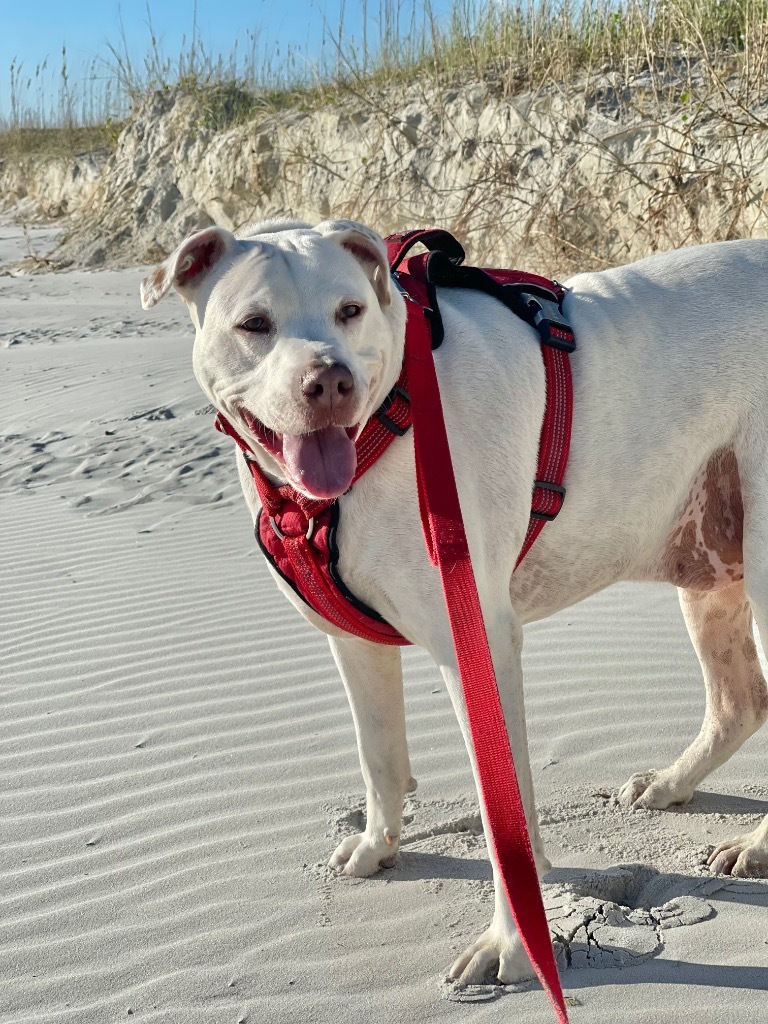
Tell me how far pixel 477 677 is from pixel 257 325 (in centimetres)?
94

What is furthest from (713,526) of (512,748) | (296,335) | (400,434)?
(296,335)

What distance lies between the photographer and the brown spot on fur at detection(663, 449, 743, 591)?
302 cm

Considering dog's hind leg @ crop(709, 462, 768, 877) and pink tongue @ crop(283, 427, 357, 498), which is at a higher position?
pink tongue @ crop(283, 427, 357, 498)

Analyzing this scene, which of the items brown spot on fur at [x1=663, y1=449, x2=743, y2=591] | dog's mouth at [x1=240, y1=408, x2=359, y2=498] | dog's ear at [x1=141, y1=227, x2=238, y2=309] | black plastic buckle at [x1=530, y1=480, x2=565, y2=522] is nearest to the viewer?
dog's mouth at [x1=240, y1=408, x2=359, y2=498]

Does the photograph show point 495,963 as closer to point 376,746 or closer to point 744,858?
Answer: point 376,746

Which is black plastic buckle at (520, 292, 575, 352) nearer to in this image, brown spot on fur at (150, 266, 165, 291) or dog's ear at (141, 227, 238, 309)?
dog's ear at (141, 227, 238, 309)

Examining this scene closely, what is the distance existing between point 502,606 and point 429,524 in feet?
1.05

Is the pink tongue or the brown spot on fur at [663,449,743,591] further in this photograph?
the brown spot on fur at [663,449,743,591]

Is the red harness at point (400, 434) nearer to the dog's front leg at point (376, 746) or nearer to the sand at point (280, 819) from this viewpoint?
the dog's front leg at point (376, 746)

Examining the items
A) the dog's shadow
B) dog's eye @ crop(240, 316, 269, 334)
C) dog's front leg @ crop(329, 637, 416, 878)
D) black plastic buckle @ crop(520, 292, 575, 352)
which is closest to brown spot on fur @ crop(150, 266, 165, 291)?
dog's eye @ crop(240, 316, 269, 334)

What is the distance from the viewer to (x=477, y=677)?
2355 mm

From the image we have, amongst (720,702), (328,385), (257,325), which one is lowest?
(720,702)

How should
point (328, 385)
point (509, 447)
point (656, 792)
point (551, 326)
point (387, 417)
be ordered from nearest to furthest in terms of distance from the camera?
point (328, 385) → point (387, 417) → point (509, 447) → point (551, 326) → point (656, 792)

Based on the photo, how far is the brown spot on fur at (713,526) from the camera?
119 inches
